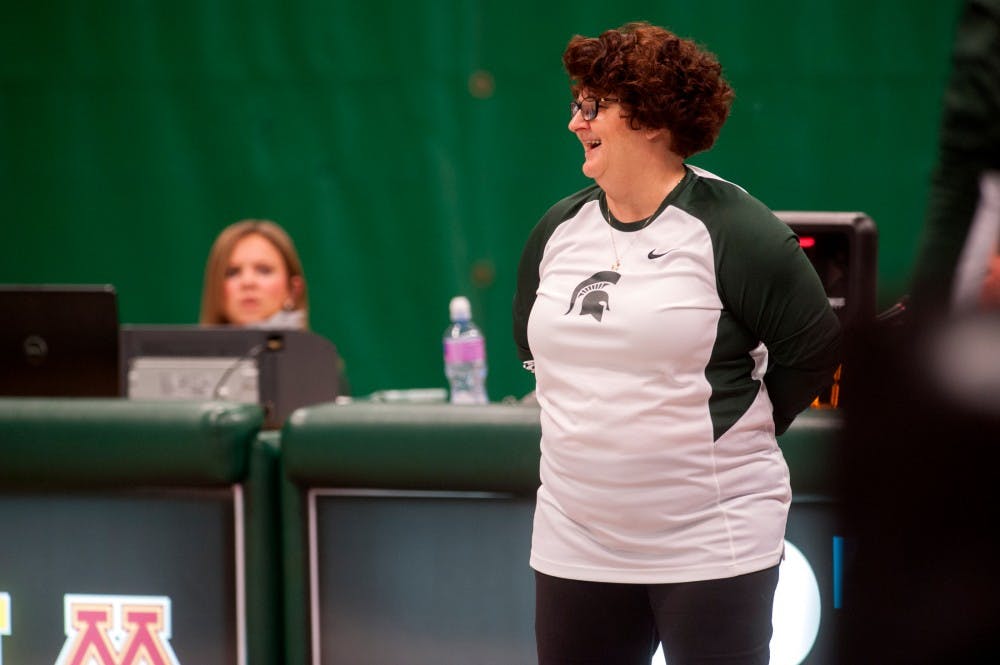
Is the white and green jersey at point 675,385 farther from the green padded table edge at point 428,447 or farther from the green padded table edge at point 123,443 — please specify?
the green padded table edge at point 123,443

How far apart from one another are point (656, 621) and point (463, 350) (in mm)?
1923

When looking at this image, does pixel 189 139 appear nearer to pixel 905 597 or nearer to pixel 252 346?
pixel 252 346

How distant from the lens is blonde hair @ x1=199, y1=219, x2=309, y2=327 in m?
3.84

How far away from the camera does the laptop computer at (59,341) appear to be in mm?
2979

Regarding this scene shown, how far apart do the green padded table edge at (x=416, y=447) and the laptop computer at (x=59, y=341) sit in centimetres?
80

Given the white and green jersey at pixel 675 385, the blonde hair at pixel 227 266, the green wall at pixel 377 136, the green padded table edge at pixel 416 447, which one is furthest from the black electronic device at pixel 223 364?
the green wall at pixel 377 136

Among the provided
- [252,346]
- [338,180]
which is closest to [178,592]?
[252,346]

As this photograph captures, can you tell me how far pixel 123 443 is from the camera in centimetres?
246

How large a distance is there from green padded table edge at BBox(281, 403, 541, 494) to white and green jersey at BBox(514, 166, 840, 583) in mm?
562

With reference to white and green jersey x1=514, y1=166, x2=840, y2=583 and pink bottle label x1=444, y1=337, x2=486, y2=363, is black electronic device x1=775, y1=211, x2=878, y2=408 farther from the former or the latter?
pink bottle label x1=444, y1=337, x2=486, y2=363

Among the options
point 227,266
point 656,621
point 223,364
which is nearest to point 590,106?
point 656,621

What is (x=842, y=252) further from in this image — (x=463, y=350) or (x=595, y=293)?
(x=463, y=350)

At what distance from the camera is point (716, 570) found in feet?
5.39

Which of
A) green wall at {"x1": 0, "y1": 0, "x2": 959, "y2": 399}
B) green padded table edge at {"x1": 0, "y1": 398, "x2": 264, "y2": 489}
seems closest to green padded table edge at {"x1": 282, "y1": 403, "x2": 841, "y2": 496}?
green padded table edge at {"x1": 0, "y1": 398, "x2": 264, "y2": 489}
